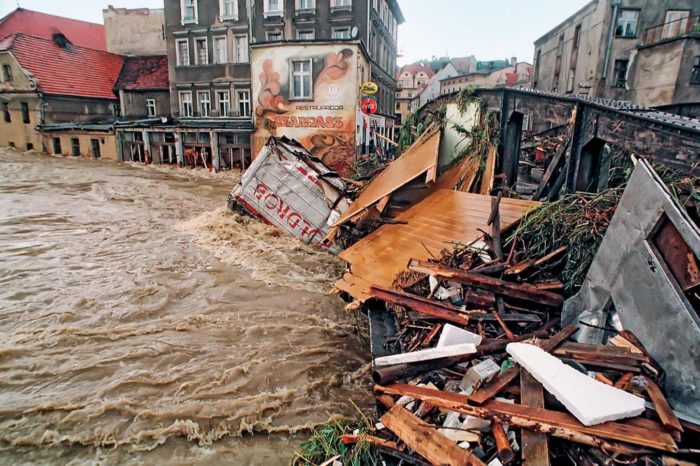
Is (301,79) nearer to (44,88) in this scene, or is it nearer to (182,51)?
(182,51)

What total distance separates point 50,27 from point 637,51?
45.7m

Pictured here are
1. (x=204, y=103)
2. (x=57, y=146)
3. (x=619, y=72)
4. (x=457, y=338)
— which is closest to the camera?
(x=457, y=338)

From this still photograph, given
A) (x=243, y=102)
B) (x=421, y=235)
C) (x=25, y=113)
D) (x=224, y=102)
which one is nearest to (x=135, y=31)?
(x=25, y=113)

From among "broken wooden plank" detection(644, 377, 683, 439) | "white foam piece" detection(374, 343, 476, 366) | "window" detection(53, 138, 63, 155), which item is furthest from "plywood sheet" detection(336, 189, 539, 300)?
"window" detection(53, 138, 63, 155)

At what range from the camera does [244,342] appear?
6.15 meters

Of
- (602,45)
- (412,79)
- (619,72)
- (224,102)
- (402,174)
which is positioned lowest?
(402,174)

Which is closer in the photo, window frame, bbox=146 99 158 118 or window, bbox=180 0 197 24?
window, bbox=180 0 197 24

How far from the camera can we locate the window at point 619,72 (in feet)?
67.2

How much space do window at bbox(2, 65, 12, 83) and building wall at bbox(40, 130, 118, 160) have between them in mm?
5069

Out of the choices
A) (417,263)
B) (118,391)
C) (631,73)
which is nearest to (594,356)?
(417,263)

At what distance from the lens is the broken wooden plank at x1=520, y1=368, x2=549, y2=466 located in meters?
2.46

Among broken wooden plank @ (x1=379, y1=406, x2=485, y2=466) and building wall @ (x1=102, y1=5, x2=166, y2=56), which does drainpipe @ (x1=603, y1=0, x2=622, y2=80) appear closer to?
broken wooden plank @ (x1=379, y1=406, x2=485, y2=466)

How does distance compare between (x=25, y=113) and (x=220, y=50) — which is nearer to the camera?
(x=220, y=50)

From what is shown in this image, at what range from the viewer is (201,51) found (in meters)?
26.3
